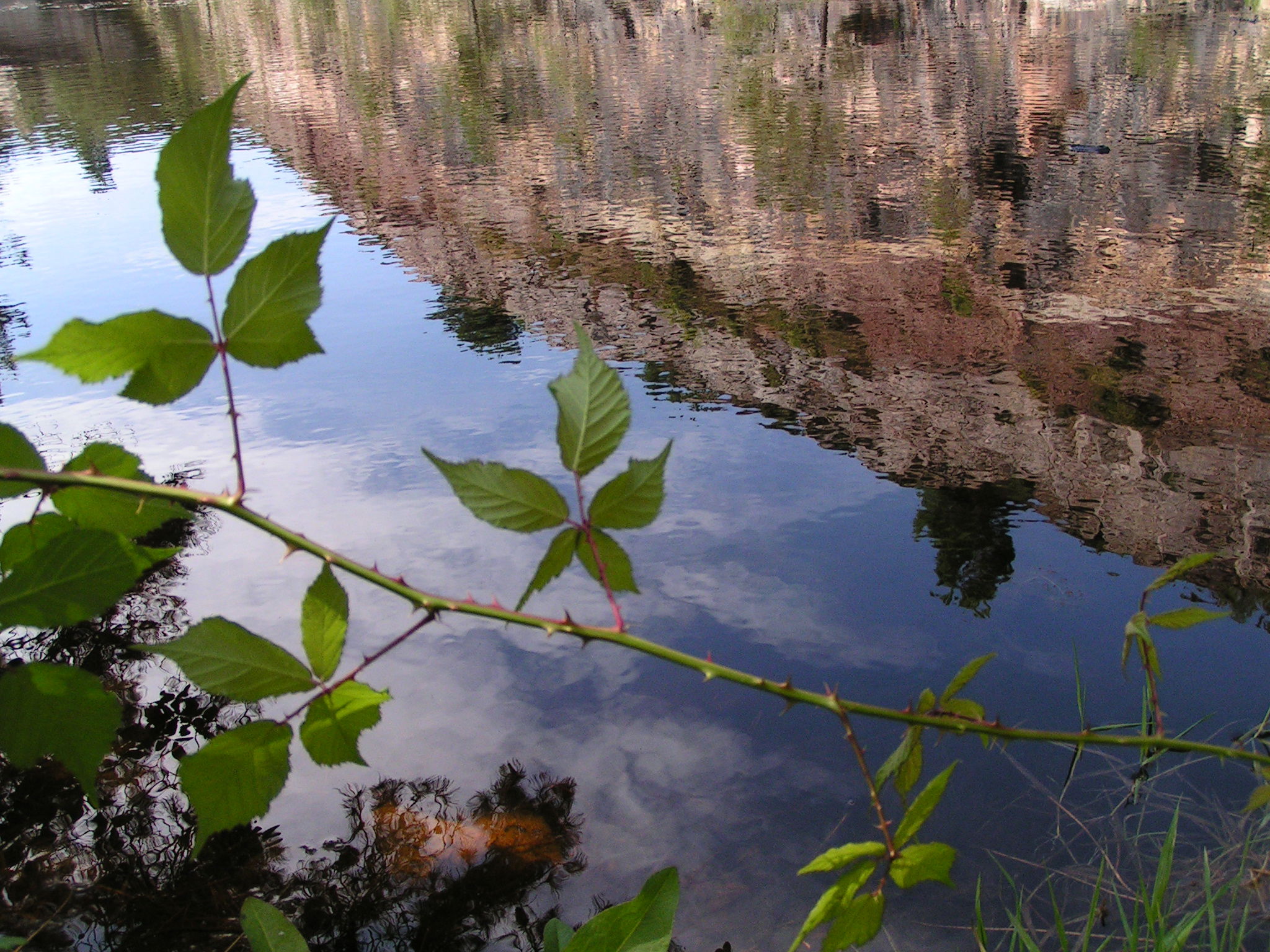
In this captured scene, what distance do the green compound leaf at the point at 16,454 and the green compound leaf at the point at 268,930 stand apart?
0.74ft

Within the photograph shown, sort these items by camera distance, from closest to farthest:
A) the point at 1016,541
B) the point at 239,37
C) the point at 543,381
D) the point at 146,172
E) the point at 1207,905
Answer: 1. the point at 1207,905
2. the point at 1016,541
3. the point at 543,381
4. the point at 146,172
5. the point at 239,37

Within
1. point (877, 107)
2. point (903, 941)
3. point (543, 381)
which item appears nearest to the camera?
point (903, 941)

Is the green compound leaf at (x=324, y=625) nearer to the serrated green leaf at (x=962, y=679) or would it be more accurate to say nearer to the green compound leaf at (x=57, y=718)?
the green compound leaf at (x=57, y=718)

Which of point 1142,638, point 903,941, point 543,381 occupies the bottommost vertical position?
point 903,941

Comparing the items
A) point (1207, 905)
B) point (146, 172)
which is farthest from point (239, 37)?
point (1207, 905)

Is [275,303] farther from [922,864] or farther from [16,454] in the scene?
[922,864]

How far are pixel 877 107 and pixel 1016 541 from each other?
563 cm

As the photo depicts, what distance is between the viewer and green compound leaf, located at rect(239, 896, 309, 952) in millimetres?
494

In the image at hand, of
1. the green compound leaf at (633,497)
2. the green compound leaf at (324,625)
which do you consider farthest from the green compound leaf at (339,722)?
the green compound leaf at (633,497)

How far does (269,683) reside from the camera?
1.41ft

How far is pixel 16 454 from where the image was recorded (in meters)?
0.45

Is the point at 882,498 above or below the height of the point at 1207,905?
below

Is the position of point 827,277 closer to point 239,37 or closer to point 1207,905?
point 1207,905

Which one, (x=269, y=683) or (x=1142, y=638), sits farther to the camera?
(x=1142, y=638)
